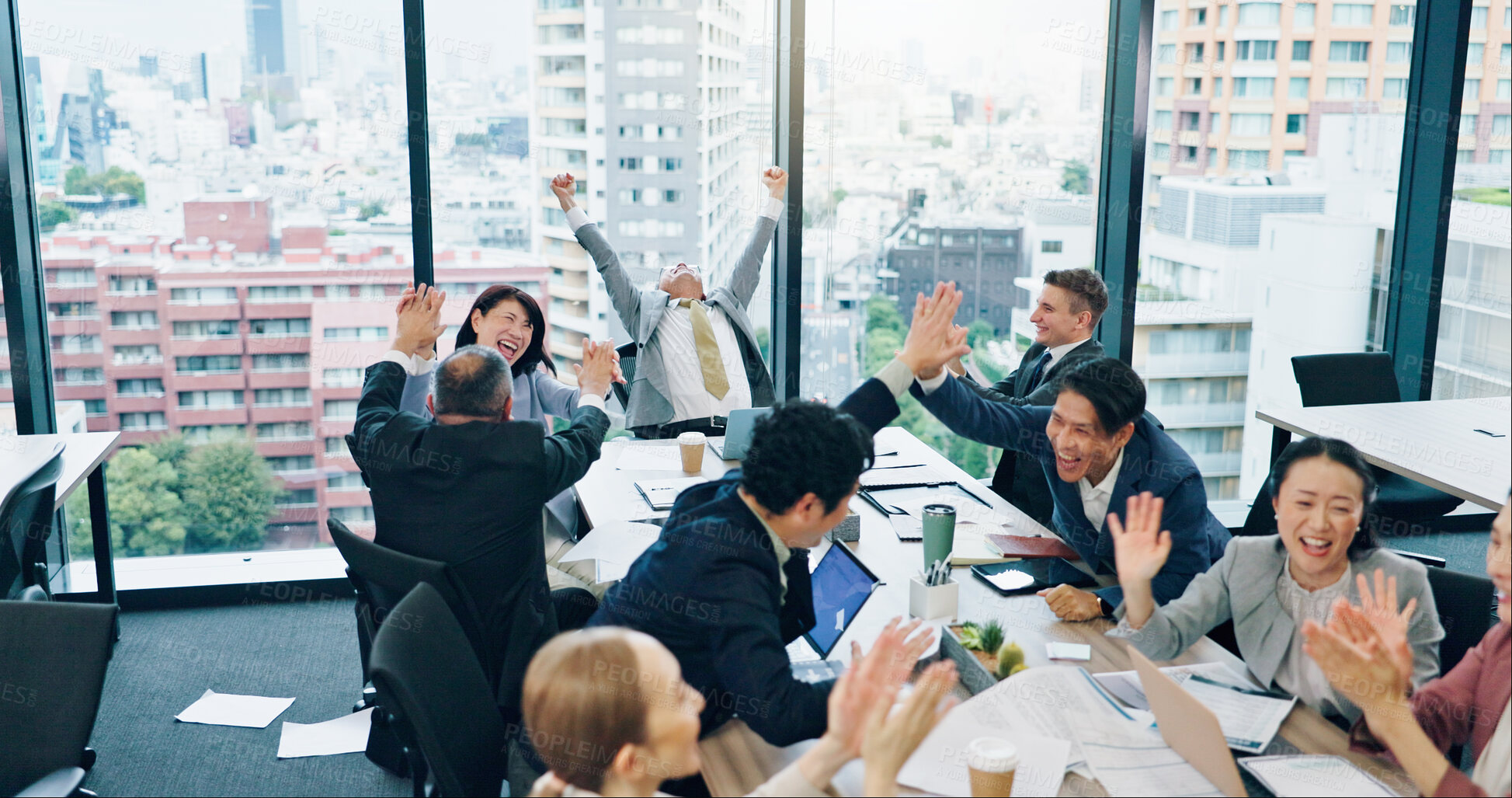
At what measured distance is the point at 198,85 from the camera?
418 cm

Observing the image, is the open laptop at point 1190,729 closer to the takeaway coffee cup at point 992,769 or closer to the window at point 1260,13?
the takeaway coffee cup at point 992,769

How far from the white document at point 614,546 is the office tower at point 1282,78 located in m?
3.17

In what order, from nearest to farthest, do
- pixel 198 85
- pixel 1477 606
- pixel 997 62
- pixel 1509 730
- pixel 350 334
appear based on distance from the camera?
pixel 1509 730
pixel 1477 606
pixel 198 85
pixel 350 334
pixel 997 62

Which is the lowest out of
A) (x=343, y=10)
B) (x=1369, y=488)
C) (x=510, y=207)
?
(x=1369, y=488)

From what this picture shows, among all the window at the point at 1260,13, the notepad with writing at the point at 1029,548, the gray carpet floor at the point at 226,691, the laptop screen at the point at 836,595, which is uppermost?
the window at the point at 1260,13

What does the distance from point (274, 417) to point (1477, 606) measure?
409cm

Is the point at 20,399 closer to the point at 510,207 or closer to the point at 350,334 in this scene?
the point at 350,334

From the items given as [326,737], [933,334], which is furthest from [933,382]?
[326,737]

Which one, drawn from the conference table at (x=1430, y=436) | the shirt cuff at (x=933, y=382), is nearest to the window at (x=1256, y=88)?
the conference table at (x=1430, y=436)

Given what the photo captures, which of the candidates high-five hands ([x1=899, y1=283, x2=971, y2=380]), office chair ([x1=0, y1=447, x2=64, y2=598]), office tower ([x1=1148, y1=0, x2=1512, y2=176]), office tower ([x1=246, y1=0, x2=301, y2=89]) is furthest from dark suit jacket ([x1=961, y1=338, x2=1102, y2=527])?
office tower ([x1=246, y1=0, x2=301, y2=89])

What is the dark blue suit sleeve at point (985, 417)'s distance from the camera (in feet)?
9.55

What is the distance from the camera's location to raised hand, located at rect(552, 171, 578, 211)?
14.4 ft

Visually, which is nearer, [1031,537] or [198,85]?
[1031,537]

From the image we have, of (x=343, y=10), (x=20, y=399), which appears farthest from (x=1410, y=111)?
(x=20, y=399)
